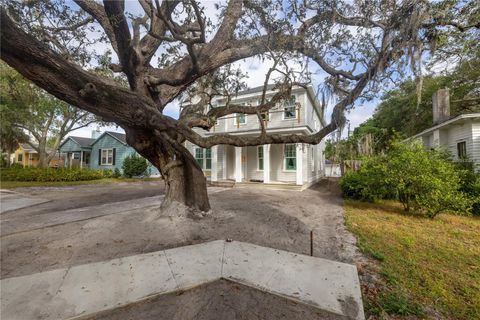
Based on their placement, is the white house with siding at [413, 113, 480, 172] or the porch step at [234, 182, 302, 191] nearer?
the white house with siding at [413, 113, 480, 172]

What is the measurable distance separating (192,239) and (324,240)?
2639mm

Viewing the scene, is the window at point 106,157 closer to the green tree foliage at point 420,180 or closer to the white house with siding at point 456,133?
the green tree foliage at point 420,180

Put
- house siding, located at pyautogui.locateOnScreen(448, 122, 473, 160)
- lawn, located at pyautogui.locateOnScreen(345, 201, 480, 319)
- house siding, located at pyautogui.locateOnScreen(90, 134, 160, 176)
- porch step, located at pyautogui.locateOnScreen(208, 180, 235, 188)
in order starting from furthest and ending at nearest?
house siding, located at pyautogui.locateOnScreen(90, 134, 160, 176), porch step, located at pyautogui.locateOnScreen(208, 180, 235, 188), house siding, located at pyautogui.locateOnScreen(448, 122, 473, 160), lawn, located at pyautogui.locateOnScreen(345, 201, 480, 319)

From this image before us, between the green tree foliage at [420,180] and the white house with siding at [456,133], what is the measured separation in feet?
4.19

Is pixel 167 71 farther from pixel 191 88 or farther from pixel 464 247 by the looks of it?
pixel 464 247

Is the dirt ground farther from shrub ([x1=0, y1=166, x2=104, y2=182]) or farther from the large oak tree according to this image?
shrub ([x1=0, y1=166, x2=104, y2=182])

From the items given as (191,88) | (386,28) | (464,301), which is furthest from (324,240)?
(191,88)

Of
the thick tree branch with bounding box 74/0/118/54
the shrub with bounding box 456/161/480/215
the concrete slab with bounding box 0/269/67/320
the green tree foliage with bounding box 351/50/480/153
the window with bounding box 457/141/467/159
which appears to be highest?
the green tree foliage with bounding box 351/50/480/153

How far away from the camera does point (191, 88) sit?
25.9 ft

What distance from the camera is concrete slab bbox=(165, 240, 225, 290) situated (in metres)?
2.58

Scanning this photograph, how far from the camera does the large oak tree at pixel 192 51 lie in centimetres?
351

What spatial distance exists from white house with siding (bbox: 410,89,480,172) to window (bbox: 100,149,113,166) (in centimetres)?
2272

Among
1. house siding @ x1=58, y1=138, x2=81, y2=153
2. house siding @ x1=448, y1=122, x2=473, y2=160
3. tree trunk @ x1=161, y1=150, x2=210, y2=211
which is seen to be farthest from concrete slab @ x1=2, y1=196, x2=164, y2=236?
house siding @ x1=58, y1=138, x2=81, y2=153

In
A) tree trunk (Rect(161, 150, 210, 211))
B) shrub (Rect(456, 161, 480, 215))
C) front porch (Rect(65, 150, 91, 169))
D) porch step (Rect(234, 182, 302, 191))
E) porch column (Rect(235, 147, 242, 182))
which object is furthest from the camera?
front porch (Rect(65, 150, 91, 169))
